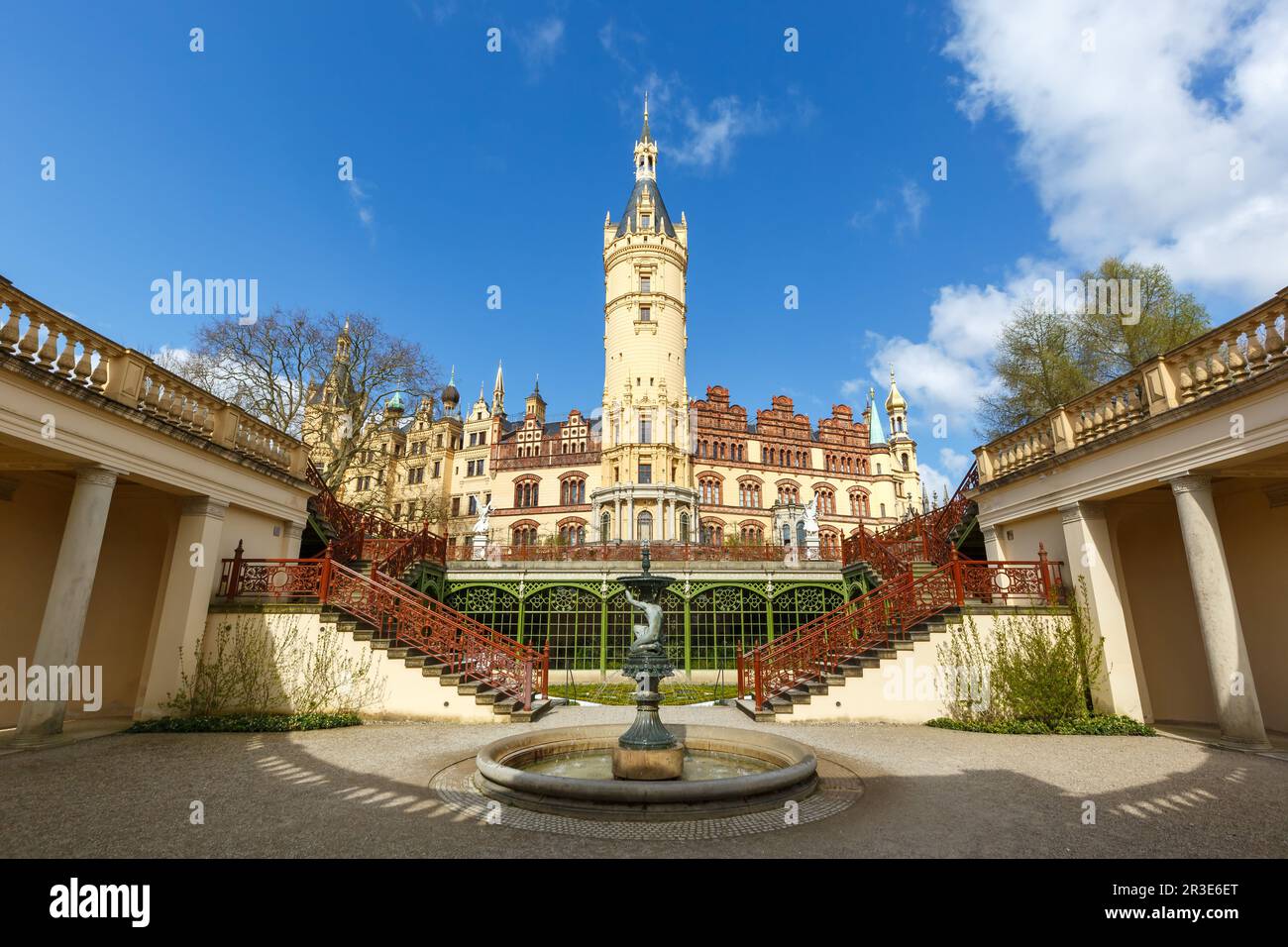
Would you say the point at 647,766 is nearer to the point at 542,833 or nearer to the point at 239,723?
the point at 542,833

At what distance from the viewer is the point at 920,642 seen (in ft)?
36.5

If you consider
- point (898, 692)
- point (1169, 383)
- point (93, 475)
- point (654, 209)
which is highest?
point (654, 209)

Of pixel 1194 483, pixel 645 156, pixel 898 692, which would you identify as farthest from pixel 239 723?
pixel 645 156

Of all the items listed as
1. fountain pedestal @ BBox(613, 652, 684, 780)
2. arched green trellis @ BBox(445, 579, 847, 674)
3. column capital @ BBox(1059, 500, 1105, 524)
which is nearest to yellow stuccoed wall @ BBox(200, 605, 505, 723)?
fountain pedestal @ BBox(613, 652, 684, 780)

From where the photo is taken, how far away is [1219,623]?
335 inches

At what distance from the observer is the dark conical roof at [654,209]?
165 ft

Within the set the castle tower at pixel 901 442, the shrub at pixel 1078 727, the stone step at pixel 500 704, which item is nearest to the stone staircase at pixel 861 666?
the shrub at pixel 1078 727

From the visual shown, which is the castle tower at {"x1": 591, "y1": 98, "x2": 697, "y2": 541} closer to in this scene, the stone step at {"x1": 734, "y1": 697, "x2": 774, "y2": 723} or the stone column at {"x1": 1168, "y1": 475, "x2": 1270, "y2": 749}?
the stone step at {"x1": 734, "y1": 697, "x2": 774, "y2": 723}

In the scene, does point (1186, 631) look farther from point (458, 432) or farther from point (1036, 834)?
point (458, 432)

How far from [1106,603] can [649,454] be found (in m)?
36.4

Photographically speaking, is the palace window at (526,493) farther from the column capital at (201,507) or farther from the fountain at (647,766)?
the fountain at (647,766)

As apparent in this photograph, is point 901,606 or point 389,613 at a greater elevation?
point 901,606
